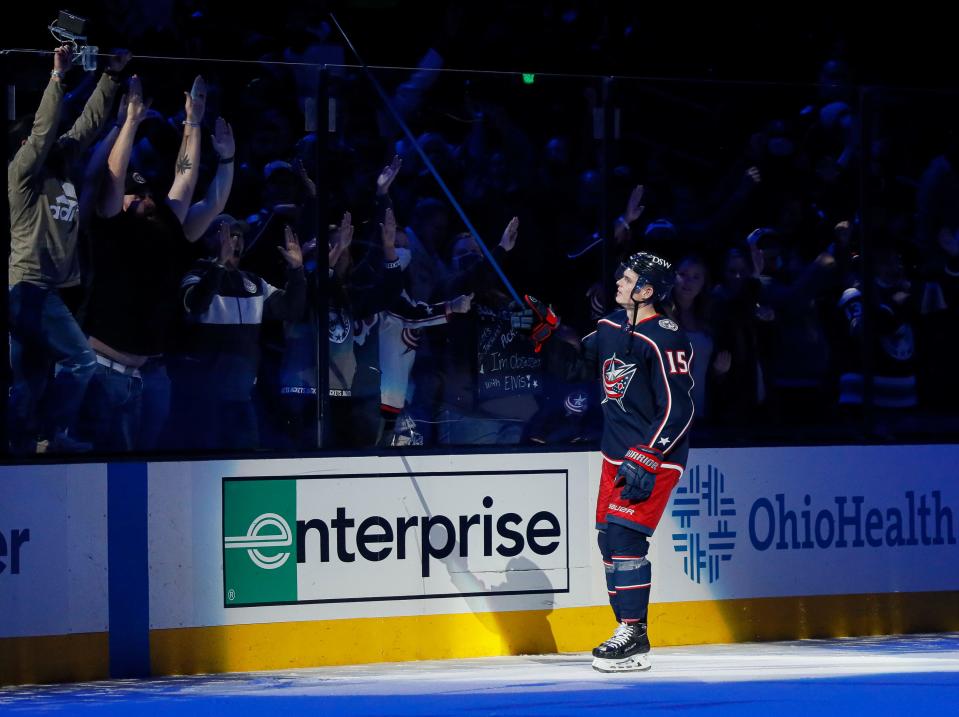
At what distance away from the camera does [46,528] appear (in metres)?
6.13

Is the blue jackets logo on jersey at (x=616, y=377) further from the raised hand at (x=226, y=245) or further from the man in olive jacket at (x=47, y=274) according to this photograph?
the man in olive jacket at (x=47, y=274)

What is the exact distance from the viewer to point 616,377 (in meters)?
6.40

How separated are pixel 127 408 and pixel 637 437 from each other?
2279mm

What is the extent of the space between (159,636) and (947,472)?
13.4ft

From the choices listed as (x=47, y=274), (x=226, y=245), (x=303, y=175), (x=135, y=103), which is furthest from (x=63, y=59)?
(x=303, y=175)

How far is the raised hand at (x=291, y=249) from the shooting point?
6734 millimetres

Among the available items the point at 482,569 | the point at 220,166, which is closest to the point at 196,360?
the point at 220,166

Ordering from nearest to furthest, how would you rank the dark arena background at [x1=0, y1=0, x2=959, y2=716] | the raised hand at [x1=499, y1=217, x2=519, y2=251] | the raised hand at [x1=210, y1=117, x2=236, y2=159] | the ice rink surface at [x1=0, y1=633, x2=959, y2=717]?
1. the ice rink surface at [x1=0, y1=633, x2=959, y2=717]
2. the dark arena background at [x1=0, y1=0, x2=959, y2=716]
3. the raised hand at [x1=210, y1=117, x2=236, y2=159]
4. the raised hand at [x1=499, y1=217, x2=519, y2=251]

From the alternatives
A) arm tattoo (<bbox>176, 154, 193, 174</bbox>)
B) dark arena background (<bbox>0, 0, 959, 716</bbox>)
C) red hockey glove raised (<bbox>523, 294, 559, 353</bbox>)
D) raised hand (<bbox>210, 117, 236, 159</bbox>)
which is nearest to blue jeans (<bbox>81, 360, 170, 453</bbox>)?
dark arena background (<bbox>0, 0, 959, 716</bbox>)

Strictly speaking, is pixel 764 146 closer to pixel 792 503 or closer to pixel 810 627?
pixel 792 503

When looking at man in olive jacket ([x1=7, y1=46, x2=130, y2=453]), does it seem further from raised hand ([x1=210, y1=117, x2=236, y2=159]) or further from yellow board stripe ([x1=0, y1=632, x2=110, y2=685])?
yellow board stripe ([x1=0, y1=632, x2=110, y2=685])

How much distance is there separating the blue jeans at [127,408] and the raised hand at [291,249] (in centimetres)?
77

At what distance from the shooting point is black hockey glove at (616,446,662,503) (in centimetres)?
617

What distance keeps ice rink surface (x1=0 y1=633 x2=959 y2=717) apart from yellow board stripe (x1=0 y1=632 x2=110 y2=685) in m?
0.08
